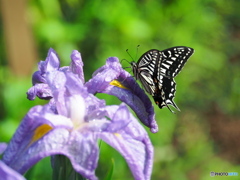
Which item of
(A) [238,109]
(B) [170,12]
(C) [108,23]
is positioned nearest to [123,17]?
(C) [108,23]

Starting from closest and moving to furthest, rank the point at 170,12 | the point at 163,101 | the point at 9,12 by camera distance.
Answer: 1. the point at 163,101
2. the point at 9,12
3. the point at 170,12

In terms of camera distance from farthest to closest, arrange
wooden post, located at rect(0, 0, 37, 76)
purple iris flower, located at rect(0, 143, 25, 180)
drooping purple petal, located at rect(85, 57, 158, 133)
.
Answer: wooden post, located at rect(0, 0, 37, 76) → drooping purple petal, located at rect(85, 57, 158, 133) → purple iris flower, located at rect(0, 143, 25, 180)

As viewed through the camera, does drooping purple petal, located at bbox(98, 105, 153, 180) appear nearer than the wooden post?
Yes

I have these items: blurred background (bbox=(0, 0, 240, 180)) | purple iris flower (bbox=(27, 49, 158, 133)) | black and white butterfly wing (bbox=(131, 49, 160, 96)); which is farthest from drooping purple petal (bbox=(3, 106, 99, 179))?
blurred background (bbox=(0, 0, 240, 180))

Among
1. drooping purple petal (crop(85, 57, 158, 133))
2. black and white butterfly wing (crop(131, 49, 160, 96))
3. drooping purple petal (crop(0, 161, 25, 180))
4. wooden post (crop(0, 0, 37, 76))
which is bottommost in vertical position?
drooping purple petal (crop(0, 161, 25, 180))

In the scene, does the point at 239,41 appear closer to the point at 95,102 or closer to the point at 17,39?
the point at 17,39

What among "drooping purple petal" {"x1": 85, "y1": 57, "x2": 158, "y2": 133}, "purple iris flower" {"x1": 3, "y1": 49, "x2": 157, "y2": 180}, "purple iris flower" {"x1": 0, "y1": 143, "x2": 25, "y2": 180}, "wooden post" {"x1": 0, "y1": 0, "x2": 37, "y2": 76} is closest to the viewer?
"purple iris flower" {"x1": 0, "y1": 143, "x2": 25, "y2": 180}

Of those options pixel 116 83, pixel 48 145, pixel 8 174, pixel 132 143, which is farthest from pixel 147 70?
pixel 8 174

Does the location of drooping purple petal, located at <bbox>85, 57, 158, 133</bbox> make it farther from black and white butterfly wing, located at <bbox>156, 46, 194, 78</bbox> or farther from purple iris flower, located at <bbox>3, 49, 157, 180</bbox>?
black and white butterfly wing, located at <bbox>156, 46, 194, 78</bbox>

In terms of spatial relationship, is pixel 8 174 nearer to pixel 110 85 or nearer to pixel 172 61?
pixel 110 85
